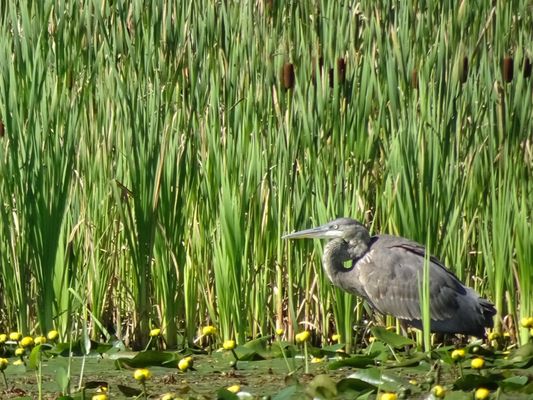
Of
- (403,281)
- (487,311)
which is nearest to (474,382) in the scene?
(487,311)

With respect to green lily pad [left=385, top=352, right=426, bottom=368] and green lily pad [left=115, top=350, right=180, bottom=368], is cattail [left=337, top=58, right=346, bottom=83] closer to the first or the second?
green lily pad [left=385, top=352, right=426, bottom=368]

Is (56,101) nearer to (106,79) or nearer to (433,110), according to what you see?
(106,79)

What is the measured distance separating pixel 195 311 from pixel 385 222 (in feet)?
2.92

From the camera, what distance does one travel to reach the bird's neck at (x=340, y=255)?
4.82m

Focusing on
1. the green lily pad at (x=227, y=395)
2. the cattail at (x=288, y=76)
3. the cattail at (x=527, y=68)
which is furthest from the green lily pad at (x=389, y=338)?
the cattail at (x=527, y=68)

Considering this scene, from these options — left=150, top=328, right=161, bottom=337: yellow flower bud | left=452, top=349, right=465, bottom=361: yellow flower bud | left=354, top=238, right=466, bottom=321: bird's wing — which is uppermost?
left=354, top=238, right=466, bottom=321: bird's wing

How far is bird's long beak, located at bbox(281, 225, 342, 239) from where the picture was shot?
15.5ft

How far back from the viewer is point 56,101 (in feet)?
15.9

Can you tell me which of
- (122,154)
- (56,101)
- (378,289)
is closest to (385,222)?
(378,289)

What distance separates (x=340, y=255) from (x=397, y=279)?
0.84ft

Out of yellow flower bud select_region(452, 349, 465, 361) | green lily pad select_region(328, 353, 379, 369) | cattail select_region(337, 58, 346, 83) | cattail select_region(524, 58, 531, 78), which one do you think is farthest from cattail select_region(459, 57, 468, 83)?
yellow flower bud select_region(452, 349, 465, 361)

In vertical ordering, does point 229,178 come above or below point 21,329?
above

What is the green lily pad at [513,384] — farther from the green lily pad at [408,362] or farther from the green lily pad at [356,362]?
the green lily pad at [356,362]

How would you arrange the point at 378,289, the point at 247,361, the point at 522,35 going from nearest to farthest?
the point at 247,361 → the point at 378,289 → the point at 522,35
